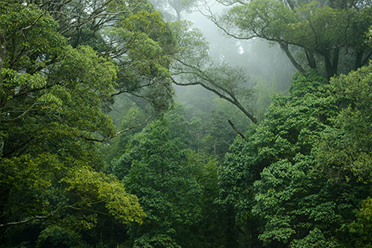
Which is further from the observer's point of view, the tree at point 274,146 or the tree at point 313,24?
the tree at point 313,24

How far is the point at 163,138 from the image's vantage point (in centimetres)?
1431

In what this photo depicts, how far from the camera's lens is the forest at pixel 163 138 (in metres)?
7.12

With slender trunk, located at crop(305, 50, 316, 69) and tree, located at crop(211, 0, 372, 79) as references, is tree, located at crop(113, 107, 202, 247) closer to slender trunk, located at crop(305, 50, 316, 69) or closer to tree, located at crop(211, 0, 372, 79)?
tree, located at crop(211, 0, 372, 79)

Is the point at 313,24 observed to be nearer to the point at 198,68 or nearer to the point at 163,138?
the point at 198,68

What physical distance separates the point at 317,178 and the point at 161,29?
818cm

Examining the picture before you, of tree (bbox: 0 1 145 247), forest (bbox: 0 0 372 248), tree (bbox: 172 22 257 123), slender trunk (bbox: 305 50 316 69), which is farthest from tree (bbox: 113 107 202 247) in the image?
slender trunk (bbox: 305 50 316 69)

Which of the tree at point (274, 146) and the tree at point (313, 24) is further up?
the tree at point (313, 24)

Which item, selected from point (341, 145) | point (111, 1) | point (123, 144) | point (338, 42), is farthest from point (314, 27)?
point (123, 144)

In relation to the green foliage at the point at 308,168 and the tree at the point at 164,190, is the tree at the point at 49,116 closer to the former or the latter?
the tree at the point at 164,190

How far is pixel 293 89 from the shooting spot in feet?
47.0

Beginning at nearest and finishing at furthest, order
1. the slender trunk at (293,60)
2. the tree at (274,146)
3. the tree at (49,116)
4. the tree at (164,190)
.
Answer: the tree at (49,116)
the tree at (274,146)
the tree at (164,190)
the slender trunk at (293,60)

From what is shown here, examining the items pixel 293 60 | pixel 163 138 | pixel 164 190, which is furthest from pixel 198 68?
pixel 164 190

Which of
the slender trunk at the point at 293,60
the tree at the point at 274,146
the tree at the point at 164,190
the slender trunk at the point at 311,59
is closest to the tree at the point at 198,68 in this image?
the slender trunk at the point at 293,60

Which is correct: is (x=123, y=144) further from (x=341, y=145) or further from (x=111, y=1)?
(x=341, y=145)
